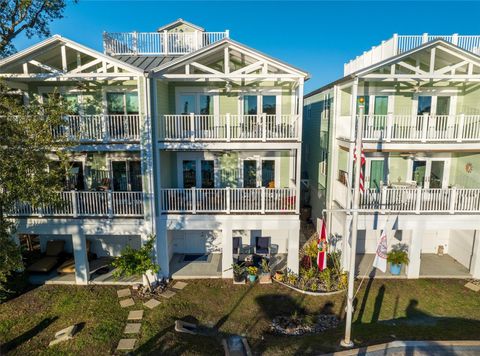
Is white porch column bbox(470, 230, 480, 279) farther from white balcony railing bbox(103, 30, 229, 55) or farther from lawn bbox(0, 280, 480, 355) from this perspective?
white balcony railing bbox(103, 30, 229, 55)

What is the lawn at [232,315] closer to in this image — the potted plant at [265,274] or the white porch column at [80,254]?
the potted plant at [265,274]

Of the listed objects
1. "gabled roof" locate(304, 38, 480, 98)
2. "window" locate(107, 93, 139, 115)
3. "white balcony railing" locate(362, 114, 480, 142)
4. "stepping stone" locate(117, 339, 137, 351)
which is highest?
"gabled roof" locate(304, 38, 480, 98)

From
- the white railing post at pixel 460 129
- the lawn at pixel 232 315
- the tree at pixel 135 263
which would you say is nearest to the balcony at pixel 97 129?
the tree at pixel 135 263

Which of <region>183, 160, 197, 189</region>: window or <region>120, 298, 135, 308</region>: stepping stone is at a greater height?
<region>183, 160, 197, 189</region>: window

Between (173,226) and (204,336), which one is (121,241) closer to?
(173,226)

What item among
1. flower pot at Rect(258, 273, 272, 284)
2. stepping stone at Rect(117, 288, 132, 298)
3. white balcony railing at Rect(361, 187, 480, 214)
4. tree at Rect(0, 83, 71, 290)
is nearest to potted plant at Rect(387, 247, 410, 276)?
white balcony railing at Rect(361, 187, 480, 214)

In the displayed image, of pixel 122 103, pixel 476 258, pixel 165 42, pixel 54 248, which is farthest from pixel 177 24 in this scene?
pixel 476 258

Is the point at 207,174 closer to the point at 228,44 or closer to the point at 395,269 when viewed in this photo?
the point at 228,44
